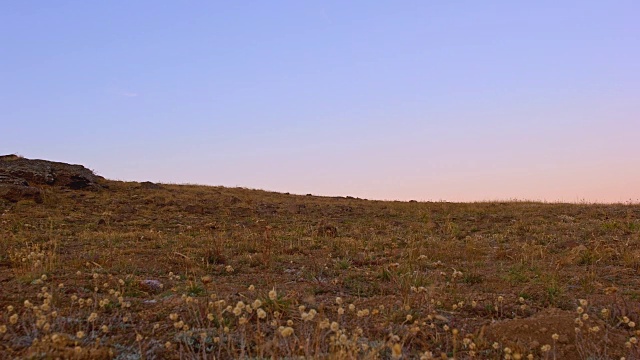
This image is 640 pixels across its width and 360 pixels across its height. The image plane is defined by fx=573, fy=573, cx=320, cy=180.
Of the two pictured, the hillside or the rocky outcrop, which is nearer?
the hillside

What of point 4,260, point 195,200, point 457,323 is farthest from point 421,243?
point 195,200

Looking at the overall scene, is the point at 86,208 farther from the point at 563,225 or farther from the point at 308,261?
the point at 563,225

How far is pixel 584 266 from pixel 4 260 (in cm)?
734

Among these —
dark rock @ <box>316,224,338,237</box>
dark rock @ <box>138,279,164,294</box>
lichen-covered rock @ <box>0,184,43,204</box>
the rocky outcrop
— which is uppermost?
the rocky outcrop

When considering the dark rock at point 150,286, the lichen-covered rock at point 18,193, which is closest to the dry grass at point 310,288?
the dark rock at point 150,286

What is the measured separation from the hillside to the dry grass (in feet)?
0.07

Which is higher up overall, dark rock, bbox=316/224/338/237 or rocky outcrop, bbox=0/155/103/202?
rocky outcrop, bbox=0/155/103/202

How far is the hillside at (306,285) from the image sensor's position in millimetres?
3531

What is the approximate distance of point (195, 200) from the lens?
59.6ft

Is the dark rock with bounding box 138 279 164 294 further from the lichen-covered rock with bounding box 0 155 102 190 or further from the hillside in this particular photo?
the lichen-covered rock with bounding box 0 155 102 190

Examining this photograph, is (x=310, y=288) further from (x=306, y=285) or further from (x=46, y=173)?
(x=46, y=173)

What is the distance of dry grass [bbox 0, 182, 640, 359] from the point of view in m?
3.50

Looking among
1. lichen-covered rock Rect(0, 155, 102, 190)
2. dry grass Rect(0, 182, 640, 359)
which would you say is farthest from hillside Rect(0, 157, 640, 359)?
lichen-covered rock Rect(0, 155, 102, 190)

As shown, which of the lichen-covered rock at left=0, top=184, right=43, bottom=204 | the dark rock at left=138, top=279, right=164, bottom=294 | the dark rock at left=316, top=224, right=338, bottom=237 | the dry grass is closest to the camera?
the dry grass
